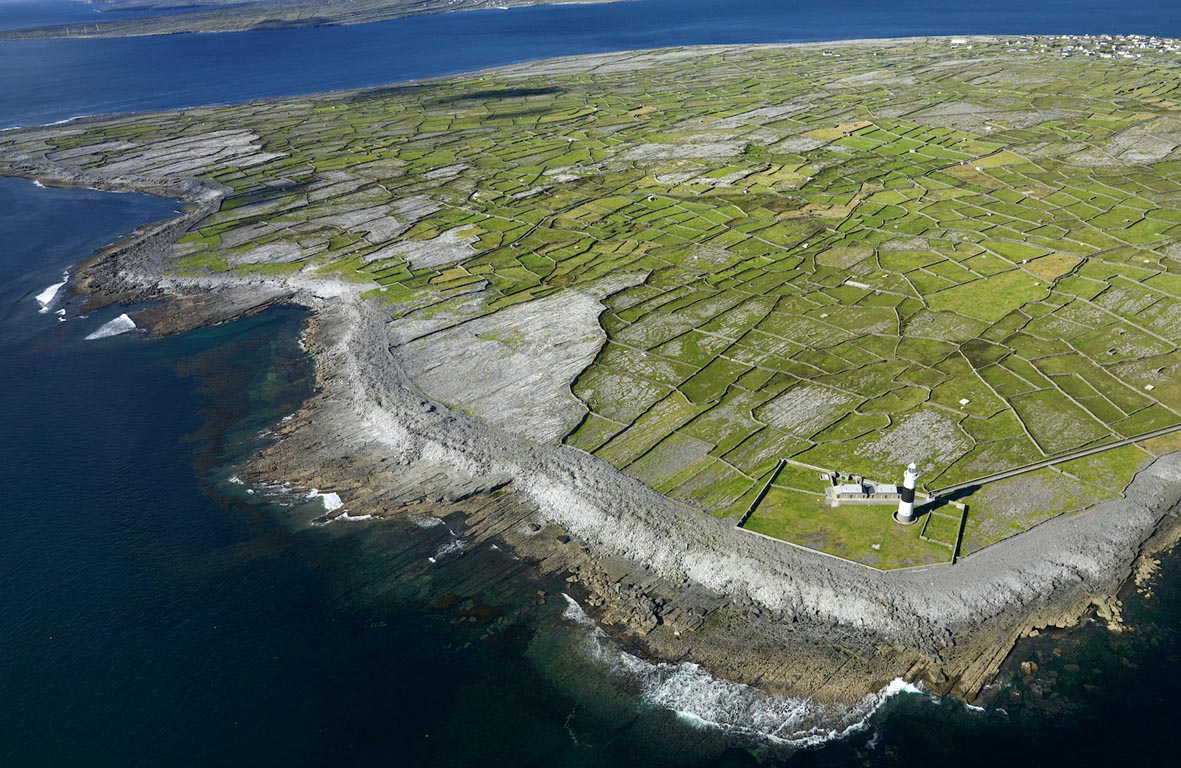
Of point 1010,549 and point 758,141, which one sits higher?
point 758,141

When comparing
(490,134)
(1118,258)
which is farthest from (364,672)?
(490,134)

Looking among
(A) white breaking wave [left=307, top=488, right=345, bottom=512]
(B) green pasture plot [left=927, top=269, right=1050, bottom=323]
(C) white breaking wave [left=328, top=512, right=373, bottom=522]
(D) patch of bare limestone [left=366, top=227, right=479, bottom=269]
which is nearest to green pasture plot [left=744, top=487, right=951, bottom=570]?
(C) white breaking wave [left=328, top=512, right=373, bottom=522]

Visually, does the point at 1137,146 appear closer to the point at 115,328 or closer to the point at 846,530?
the point at 846,530

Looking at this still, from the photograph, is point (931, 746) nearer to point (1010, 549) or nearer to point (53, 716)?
point (1010, 549)

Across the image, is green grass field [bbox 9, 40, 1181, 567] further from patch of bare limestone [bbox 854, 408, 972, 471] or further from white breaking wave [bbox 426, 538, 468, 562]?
white breaking wave [bbox 426, 538, 468, 562]

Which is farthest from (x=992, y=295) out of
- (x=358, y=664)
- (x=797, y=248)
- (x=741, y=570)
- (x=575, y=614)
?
(x=358, y=664)

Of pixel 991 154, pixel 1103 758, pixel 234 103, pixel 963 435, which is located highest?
pixel 234 103
